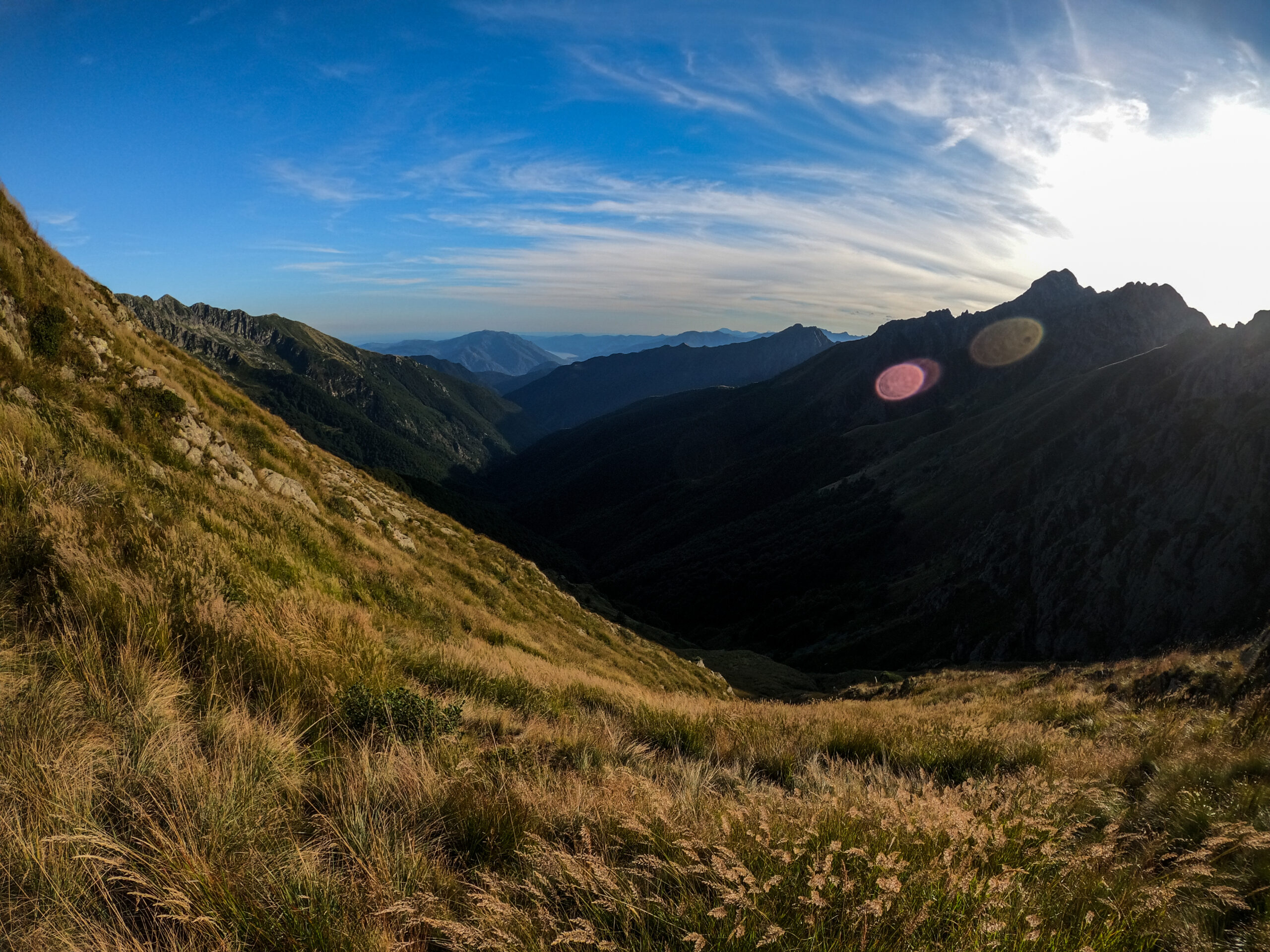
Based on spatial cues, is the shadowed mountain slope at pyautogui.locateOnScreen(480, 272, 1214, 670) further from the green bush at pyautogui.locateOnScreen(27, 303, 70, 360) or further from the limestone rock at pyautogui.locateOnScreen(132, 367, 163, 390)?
the green bush at pyautogui.locateOnScreen(27, 303, 70, 360)

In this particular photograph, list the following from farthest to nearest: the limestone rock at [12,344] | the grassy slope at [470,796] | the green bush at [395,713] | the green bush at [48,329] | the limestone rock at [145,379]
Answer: the limestone rock at [145,379] < the green bush at [48,329] < the limestone rock at [12,344] < the green bush at [395,713] < the grassy slope at [470,796]

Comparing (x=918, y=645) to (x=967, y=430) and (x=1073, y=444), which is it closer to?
(x=1073, y=444)

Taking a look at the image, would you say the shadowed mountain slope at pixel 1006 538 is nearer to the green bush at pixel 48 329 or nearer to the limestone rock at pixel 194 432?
the limestone rock at pixel 194 432

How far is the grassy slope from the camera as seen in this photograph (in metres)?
2.42

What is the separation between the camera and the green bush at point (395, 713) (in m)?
4.36

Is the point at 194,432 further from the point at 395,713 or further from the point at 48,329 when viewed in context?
the point at 395,713

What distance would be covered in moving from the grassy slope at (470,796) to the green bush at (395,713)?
0.52ft

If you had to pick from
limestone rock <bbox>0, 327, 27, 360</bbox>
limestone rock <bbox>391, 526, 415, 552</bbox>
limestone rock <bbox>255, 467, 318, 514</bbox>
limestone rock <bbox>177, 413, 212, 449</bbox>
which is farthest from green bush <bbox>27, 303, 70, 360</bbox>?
limestone rock <bbox>391, 526, 415, 552</bbox>

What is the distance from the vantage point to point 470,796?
11.1 feet

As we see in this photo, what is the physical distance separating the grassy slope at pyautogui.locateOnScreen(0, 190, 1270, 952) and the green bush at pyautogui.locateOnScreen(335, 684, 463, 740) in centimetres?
16

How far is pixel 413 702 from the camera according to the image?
467 centimetres

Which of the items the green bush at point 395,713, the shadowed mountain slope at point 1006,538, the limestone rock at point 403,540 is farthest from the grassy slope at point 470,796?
the shadowed mountain slope at point 1006,538

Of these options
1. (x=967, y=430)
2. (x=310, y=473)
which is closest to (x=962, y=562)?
(x=967, y=430)

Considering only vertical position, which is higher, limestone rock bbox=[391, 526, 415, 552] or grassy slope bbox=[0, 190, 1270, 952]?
Result: grassy slope bbox=[0, 190, 1270, 952]
